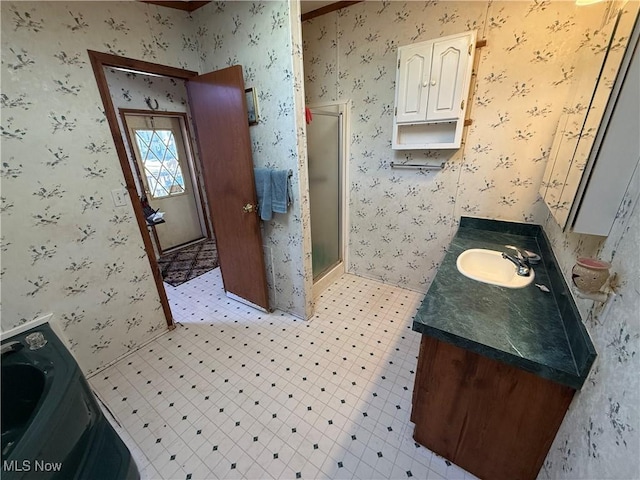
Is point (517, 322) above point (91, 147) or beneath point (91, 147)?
beneath

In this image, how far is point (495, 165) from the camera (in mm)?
1807

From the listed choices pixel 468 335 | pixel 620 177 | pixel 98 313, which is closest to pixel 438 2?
pixel 620 177

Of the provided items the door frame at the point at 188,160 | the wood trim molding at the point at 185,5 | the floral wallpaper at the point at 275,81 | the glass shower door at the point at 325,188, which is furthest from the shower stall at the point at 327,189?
the door frame at the point at 188,160

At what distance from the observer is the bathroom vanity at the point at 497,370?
0.85 metres

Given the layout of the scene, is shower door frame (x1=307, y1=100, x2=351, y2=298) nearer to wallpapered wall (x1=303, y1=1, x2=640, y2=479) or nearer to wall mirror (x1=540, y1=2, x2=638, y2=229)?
wallpapered wall (x1=303, y1=1, x2=640, y2=479)

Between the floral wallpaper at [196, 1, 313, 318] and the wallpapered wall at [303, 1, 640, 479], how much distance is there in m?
0.75

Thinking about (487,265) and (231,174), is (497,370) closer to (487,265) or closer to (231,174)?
(487,265)

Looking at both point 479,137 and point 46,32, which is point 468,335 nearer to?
point 479,137

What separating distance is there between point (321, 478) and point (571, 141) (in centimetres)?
181

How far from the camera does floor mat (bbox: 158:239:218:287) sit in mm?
2957

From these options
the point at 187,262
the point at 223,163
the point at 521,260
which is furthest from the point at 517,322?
the point at 187,262

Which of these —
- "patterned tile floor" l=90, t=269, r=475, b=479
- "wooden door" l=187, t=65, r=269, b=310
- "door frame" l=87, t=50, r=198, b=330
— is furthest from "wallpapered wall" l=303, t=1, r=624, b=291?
"door frame" l=87, t=50, r=198, b=330

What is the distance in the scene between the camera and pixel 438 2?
1690mm

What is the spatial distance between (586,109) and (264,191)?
65.7 inches
